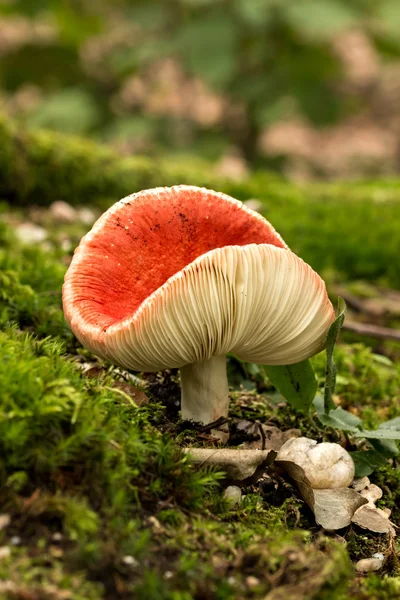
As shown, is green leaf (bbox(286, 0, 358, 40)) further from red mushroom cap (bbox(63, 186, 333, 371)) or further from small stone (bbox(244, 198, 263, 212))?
red mushroom cap (bbox(63, 186, 333, 371))

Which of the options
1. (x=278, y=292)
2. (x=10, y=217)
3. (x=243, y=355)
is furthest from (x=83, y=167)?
(x=278, y=292)

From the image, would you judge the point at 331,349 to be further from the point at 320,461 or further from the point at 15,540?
the point at 15,540

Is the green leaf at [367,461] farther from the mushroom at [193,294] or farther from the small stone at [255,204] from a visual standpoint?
the small stone at [255,204]

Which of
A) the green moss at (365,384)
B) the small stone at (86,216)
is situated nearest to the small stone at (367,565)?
the green moss at (365,384)

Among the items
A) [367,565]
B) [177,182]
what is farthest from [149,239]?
[177,182]

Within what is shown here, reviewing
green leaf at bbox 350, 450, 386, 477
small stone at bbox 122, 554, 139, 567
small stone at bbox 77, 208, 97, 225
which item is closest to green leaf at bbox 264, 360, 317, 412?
green leaf at bbox 350, 450, 386, 477
